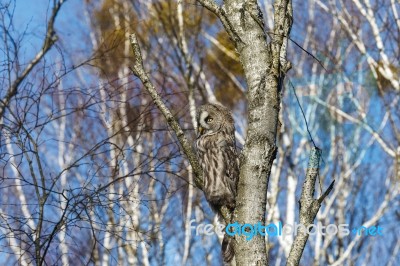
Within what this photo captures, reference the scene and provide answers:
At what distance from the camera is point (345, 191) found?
37.7ft

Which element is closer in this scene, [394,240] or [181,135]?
[181,135]

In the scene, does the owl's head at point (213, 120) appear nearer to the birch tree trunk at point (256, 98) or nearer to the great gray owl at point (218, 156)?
the great gray owl at point (218, 156)

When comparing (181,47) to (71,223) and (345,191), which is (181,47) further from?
(71,223)

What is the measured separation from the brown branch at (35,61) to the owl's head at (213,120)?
1.19 m

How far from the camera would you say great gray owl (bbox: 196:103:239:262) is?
4306mm

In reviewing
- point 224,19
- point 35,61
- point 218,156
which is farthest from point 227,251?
point 35,61

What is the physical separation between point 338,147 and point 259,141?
887 cm

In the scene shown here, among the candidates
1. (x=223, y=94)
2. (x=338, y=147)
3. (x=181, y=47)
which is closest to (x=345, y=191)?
(x=338, y=147)

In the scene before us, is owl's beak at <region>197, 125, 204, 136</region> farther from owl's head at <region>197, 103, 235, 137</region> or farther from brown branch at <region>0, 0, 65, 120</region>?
brown branch at <region>0, 0, 65, 120</region>

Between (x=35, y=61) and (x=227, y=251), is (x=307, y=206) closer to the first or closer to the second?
(x=227, y=251)

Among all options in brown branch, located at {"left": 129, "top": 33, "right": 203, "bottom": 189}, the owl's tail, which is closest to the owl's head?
the owl's tail

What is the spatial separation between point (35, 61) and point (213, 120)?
5.52 feet

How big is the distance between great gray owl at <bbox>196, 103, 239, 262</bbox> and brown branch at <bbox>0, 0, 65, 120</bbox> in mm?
1201

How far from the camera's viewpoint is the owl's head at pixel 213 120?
4.89 metres
